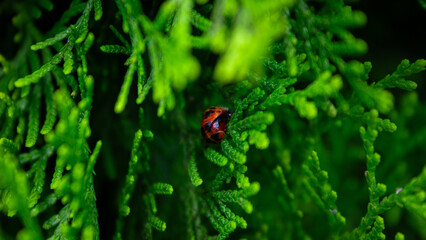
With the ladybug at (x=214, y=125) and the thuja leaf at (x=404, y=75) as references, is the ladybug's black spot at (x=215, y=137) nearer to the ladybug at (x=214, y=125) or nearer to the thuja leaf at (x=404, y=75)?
the ladybug at (x=214, y=125)

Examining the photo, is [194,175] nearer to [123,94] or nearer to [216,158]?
[216,158]

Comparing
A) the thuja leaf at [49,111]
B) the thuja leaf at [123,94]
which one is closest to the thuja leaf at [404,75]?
the thuja leaf at [123,94]

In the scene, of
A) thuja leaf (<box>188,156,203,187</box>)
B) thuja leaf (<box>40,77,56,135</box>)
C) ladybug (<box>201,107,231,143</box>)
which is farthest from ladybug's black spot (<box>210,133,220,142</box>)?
thuja leaf (<box>40,77,56,135</box>)

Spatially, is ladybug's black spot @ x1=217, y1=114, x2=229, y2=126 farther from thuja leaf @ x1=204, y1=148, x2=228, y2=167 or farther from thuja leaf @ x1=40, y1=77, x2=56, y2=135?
thuja leaf @ x1=40, y1=77, x2=56, y2=135

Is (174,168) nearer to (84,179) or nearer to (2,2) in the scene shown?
(84,179)

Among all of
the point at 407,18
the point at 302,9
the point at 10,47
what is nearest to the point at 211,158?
the point at 302,9
